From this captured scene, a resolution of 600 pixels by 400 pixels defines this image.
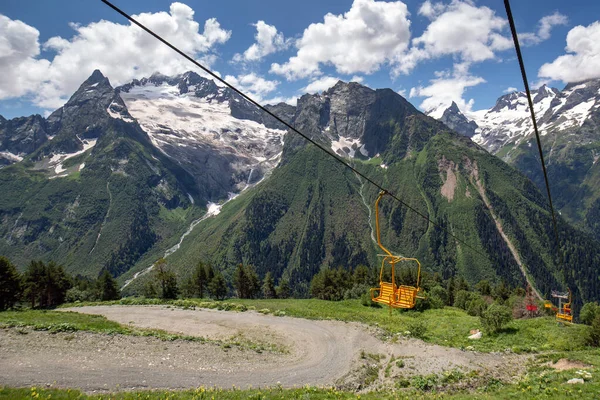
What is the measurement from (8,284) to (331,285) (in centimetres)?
6729

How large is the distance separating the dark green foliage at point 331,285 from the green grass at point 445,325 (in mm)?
33565

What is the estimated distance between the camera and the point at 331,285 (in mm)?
92000

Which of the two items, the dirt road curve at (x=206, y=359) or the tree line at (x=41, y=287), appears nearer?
the dirt road curve at (x=206, y=359)

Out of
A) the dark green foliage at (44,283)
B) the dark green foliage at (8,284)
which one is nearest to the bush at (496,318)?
the dark green foliage at (8,284)

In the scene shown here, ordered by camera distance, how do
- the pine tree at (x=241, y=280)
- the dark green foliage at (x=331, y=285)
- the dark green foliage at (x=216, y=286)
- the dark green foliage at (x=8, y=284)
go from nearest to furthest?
the dark green foliage at (x=8, y=284) < the dark green foliage at (x=216, y=286) < the dark green foliage at (x=331, y=285) < the pine tree at (x=241, y=280)

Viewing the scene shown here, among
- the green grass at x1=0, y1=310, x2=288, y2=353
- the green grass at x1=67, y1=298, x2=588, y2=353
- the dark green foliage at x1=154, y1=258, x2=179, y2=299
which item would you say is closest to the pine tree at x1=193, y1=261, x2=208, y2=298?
the dark green foliage at x1=154, y1=258, x2=179, y2=299

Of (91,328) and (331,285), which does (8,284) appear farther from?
(331,285)

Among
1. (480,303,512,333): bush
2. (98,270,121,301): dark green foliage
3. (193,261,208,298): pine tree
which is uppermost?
(480,303,512,333): bush

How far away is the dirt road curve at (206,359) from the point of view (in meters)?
22.4

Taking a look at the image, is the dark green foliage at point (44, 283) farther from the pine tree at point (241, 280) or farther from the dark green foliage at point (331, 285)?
the dark green foliage at point (331, 285)

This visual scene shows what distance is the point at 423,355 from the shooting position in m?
31.5

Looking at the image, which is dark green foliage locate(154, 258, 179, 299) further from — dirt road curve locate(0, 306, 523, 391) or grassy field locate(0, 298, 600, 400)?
dirt road curve locate(0, 306, 523, 391)

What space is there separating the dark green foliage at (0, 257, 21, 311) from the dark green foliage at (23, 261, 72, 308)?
200 inches

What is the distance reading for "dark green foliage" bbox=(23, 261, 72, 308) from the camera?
2539 inches
